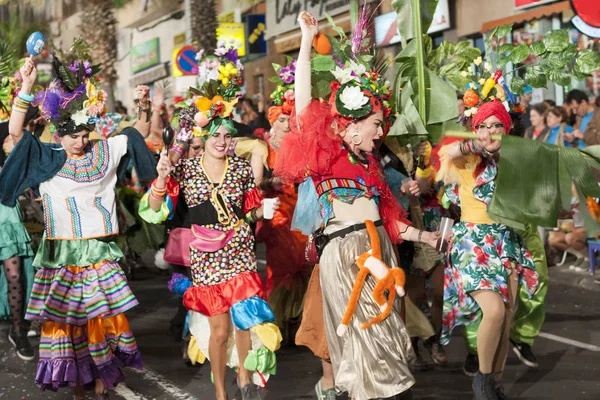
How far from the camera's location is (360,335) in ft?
19.0

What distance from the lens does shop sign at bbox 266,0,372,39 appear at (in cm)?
2705

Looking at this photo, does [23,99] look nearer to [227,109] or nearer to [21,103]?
[21,103]

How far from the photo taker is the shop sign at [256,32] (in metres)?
33.9

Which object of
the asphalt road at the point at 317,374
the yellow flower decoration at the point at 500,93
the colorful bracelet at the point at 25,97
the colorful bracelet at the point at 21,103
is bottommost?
the asphalt road at the point at 317,374

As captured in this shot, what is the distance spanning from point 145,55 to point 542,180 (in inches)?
1915

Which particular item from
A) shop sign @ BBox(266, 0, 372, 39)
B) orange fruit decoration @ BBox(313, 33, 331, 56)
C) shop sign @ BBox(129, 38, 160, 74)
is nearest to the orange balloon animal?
orange fruit decoration @ BBox(313, 33, 331, 56)

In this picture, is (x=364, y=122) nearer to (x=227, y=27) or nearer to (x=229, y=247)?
(x=229, y=247)

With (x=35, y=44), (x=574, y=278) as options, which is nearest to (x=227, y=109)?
(x=35, y=44)

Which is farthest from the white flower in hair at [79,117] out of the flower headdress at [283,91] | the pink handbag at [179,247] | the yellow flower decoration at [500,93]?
the yellow flower decoration at [500,93]

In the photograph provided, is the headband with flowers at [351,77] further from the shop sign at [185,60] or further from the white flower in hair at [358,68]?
the shop sign at [185,60]

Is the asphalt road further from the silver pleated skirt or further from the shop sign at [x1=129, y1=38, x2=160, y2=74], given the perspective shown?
the shop sign at [x1=129, y1=38, x2=160, y2=74]

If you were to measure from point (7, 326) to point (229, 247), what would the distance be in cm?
472

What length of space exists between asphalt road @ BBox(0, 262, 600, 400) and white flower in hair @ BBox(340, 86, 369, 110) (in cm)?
237

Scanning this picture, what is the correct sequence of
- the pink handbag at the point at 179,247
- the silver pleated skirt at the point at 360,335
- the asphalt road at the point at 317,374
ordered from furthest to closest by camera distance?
the pink handbag at the point at 179,247
the asphalt road at the point at 317,374
the silver pleated skirt at the point at 360,335
